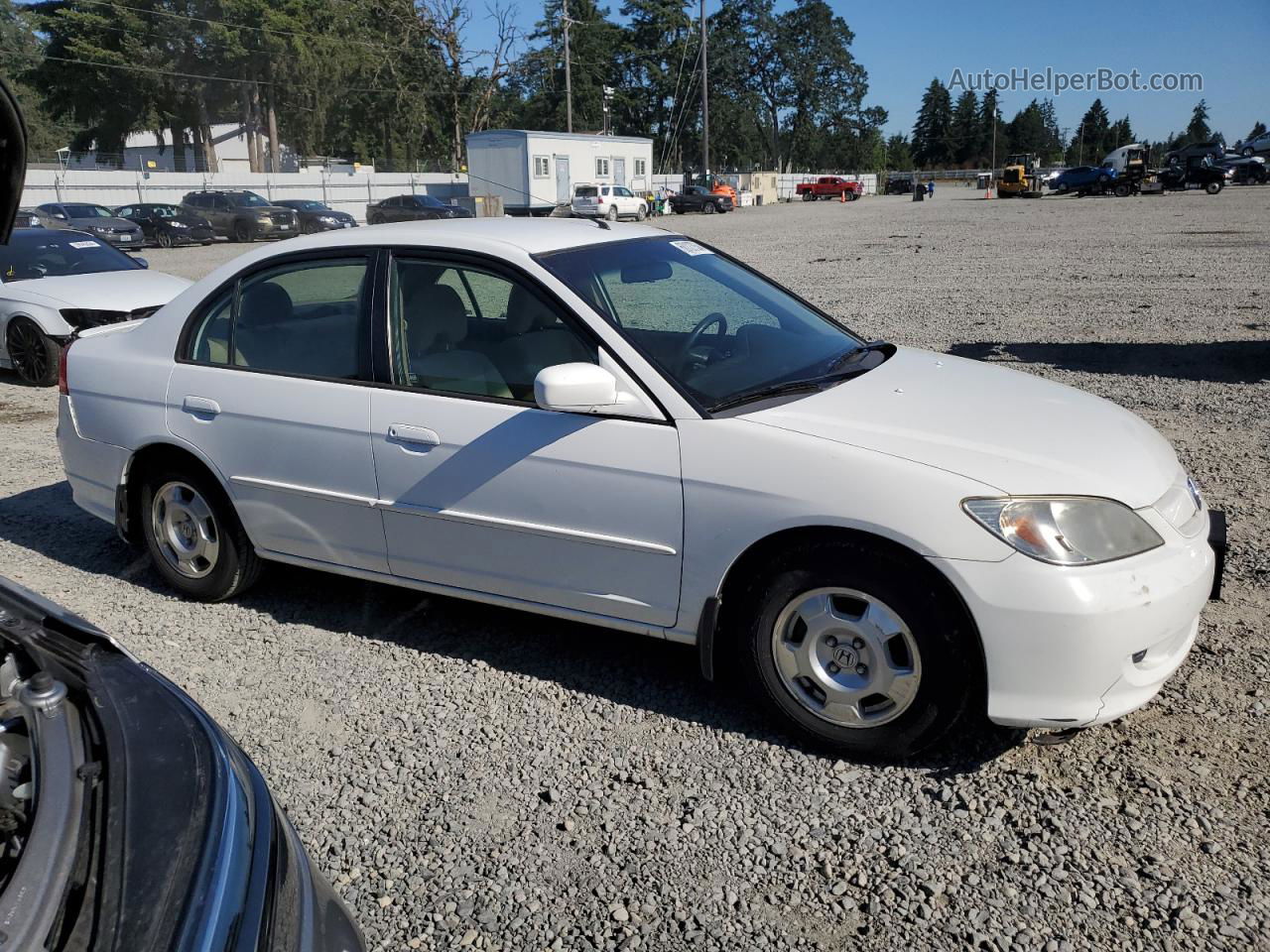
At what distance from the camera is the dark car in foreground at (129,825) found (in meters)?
1.43

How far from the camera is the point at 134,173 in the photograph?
145ft

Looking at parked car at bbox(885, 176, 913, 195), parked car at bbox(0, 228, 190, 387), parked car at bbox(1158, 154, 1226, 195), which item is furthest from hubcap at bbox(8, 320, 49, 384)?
parked car at bbox(885, 176, 913, 195)

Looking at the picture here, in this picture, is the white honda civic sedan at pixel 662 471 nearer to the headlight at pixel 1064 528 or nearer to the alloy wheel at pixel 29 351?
the headlight at pixel 1064 528

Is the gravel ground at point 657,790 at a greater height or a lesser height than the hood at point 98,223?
lesser

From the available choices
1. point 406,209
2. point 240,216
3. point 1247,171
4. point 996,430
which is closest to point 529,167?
point 406,209

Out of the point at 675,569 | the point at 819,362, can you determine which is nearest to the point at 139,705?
the point at 675,569

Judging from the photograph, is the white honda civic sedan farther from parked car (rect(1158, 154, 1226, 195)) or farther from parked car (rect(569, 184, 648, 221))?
parked car (rect(1158, 154, 1226, 195))

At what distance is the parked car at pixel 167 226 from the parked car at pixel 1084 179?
40.0 m

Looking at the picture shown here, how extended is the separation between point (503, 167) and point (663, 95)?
5182 centimetres

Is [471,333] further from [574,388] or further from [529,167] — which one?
[529,167]

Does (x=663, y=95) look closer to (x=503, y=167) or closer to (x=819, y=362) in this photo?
(x=503, y=167)

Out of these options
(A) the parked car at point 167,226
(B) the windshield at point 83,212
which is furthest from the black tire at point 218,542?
(A) the parked car at point 167,226

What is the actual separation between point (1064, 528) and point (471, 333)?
2201 millimetres

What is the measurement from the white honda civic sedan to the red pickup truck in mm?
69889
